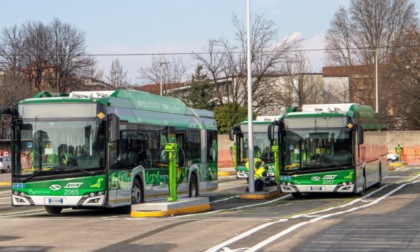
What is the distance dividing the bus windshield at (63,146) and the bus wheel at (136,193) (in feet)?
6.28

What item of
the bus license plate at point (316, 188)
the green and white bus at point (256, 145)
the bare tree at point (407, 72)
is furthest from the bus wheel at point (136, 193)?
the bare tree at point (407, 72)

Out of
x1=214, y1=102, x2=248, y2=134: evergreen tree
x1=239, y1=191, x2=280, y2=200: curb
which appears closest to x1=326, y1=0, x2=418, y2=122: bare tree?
x1=214, y1=102, x2=248, y2=134: evergreen tree

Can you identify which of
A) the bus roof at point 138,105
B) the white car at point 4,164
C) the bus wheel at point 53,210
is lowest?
the bus wheel at point 53,210

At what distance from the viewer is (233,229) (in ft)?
53.4

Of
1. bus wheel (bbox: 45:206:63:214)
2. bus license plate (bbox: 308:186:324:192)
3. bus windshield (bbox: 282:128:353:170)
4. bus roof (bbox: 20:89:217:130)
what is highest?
bus roof (bbox: 20:89:217:130)

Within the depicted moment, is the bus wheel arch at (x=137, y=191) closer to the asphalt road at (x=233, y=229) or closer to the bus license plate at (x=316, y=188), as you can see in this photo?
the asphalt road at (x=233, y=229)

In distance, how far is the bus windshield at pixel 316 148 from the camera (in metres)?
26.4

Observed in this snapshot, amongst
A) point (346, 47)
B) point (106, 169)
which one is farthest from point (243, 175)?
point (346, 47)

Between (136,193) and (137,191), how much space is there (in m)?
0.08

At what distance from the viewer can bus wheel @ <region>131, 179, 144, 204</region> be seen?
2155 centimetres

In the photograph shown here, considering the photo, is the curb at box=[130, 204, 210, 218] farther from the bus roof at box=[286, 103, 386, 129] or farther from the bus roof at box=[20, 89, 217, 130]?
the bus roof at box=[286, 103, 386, 129]

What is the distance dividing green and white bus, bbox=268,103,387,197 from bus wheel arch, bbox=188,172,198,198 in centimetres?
277

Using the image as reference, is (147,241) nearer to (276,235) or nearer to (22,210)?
(276,235)

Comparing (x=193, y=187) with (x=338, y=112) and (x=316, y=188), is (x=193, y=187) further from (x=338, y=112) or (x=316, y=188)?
(x=338, y=112)
